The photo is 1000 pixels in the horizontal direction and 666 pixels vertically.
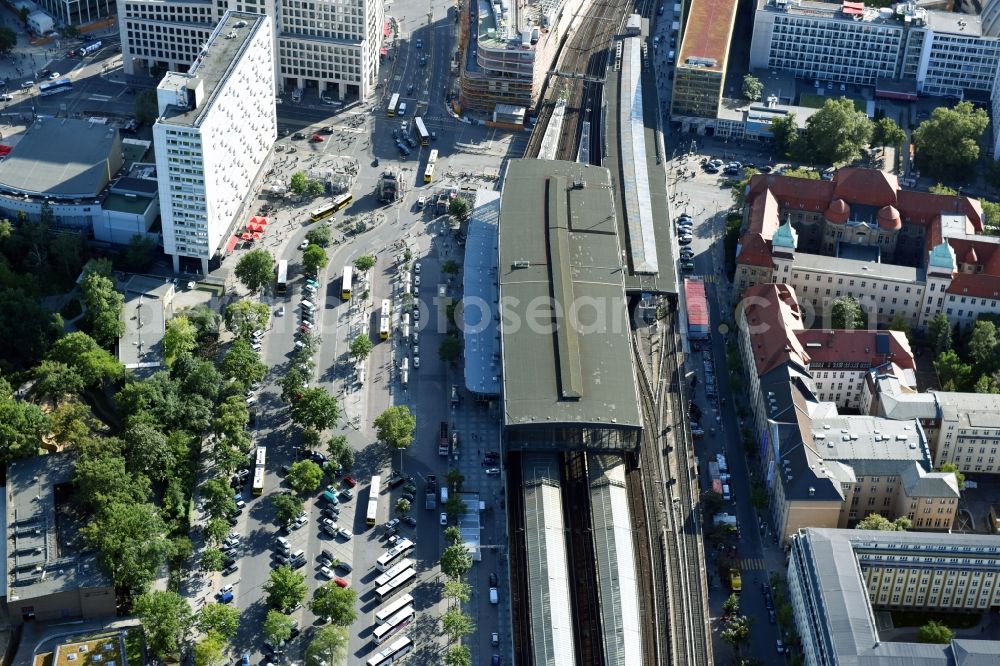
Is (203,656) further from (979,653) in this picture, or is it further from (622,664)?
(979,653)

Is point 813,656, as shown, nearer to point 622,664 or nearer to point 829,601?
point 829,601

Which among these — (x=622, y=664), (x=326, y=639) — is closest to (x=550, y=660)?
(x=622, y=664)

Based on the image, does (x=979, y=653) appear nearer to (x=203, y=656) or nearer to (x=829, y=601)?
(x=829, y=601)

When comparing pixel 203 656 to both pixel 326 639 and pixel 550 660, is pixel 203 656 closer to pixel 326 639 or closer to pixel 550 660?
pixel 326 639

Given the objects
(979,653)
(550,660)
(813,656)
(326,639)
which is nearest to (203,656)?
(326,639)

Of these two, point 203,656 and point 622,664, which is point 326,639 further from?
point 622,664

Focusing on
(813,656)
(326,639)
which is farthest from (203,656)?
(813,656)
